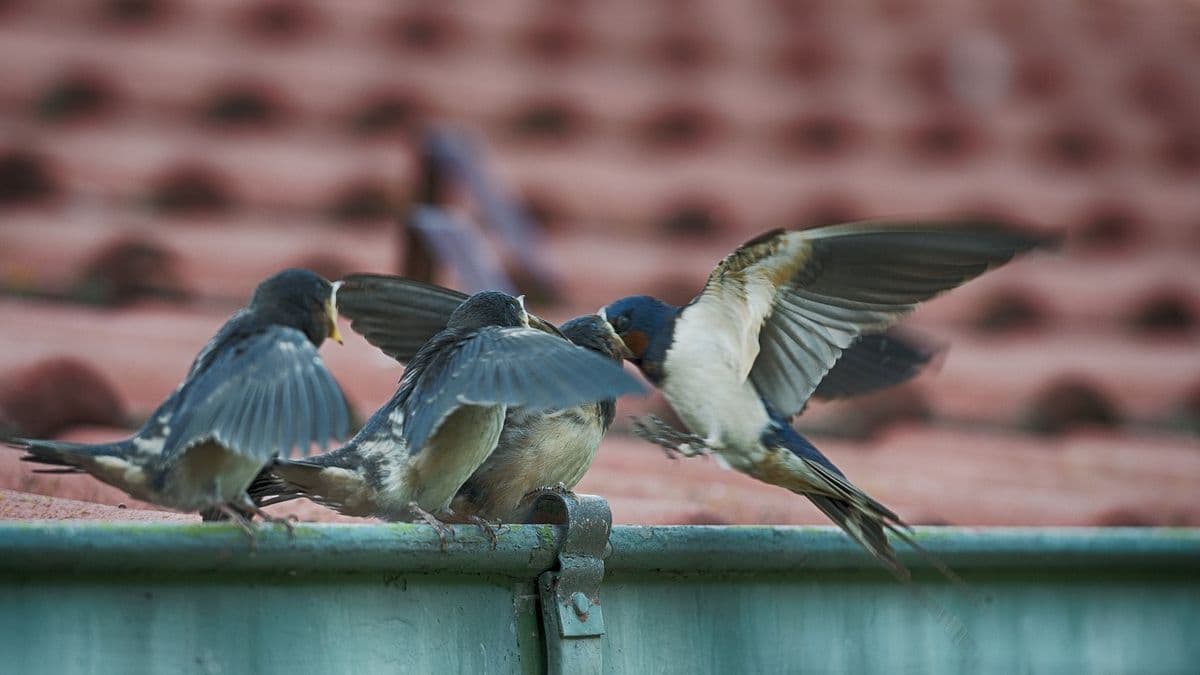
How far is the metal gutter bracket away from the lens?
200 centimetres

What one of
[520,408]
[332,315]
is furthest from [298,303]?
[520,408]

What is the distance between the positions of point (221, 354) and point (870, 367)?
1681mm

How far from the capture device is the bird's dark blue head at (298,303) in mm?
2539

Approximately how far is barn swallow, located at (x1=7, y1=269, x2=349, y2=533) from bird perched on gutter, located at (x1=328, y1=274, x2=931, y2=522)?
27.9 inches

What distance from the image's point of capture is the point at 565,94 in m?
5.85

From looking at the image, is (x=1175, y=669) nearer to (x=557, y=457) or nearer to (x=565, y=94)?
(x=557, y=457)

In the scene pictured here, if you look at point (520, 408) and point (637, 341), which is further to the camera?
point (637, 341)

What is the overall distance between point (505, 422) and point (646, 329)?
15.3 inches

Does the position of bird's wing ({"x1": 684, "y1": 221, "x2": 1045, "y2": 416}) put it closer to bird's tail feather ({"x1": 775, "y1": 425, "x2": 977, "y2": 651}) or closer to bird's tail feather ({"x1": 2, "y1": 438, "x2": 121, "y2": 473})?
bird's tail feather ({"x1": 775, "y1": 425, "x2": 977, "y2": 651})

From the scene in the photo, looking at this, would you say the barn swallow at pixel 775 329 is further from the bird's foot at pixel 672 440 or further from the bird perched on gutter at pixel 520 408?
the bird perched on gutter at pixel 520 408

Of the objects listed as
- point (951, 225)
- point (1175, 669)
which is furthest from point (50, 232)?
point (1175, 669)

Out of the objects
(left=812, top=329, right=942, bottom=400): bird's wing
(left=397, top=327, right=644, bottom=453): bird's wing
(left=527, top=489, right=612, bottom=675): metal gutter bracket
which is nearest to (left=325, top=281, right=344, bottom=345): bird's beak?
(left=397, top=327, right=644, bottom=453): bird's wing

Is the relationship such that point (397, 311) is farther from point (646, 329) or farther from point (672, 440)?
point (672, 440)

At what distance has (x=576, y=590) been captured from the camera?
6.64ft
